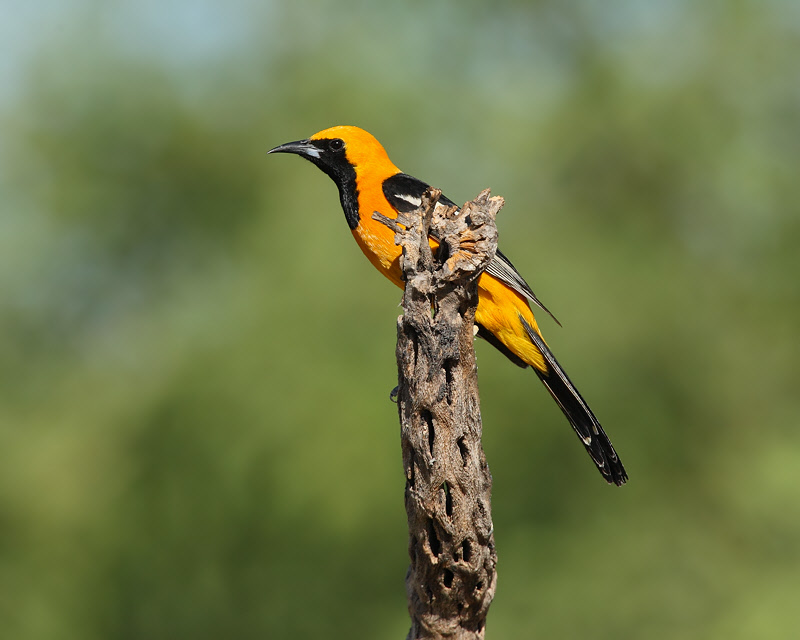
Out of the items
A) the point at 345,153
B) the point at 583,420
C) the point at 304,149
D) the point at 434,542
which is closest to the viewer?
the point at 434,542

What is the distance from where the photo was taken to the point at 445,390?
4715mm

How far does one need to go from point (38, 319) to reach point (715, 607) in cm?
1294

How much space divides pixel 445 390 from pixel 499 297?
1.84 m

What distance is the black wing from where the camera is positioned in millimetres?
6250

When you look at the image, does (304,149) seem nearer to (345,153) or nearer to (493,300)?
(345,153)

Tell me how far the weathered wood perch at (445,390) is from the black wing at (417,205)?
1350 millimetres

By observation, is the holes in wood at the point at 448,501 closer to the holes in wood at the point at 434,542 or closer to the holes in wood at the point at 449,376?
the holes in wood at the point at 434,542

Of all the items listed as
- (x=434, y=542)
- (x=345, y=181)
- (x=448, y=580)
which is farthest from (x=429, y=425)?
(x=345, y=181)

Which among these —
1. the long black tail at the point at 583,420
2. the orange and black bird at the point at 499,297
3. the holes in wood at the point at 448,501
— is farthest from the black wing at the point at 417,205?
the holes in wood at the point at 448,501

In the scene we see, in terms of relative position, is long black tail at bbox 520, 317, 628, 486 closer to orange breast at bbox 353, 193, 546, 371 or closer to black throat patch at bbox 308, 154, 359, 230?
orange breast at bbox 353, 193, 546, 371

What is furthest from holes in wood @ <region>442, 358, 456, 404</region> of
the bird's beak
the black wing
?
the bird's beak

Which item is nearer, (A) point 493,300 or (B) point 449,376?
(B) point 449,376

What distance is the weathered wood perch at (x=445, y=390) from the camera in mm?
4699

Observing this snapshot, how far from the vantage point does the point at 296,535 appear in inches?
564
